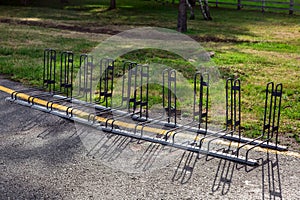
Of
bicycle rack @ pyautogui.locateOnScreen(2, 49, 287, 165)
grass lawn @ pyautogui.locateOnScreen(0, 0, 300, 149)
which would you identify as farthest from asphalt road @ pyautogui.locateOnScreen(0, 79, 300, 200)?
grass lawn @ pyautogui.locateOnScreen(0, 0, 300, 149)

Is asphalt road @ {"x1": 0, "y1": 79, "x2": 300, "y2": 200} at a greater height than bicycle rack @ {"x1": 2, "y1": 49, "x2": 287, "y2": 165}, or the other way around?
bicycle rack @ {"x1": 2, "y1": 49, "x2": 287, "y2": 165}

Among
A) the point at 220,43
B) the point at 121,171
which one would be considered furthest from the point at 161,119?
the point at 220,43

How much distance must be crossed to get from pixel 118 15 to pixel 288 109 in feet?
73.3

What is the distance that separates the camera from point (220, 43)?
1692 centimetres

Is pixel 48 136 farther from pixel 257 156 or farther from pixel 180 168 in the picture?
pixel 257 156

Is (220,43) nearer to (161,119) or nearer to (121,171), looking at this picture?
(161,119)

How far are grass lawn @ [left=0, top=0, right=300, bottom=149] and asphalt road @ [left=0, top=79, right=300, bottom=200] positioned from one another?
131cm

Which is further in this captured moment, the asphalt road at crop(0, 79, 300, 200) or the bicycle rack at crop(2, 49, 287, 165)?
the bicycle rack at crop(2, 49, 287, 165)

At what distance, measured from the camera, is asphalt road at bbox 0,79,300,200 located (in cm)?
490

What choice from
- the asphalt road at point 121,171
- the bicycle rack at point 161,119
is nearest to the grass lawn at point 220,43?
the bicycle rack at point 161,119

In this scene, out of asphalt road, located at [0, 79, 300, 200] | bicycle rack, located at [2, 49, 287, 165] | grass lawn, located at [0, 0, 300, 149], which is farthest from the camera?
grass lawn, located at [0, 0, 300, 149]

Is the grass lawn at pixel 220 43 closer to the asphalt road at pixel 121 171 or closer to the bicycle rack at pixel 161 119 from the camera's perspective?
the bicycle rack at pixel 161 119

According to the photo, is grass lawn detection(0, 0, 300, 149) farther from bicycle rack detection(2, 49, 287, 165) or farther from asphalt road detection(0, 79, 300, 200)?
asphalt road detection(0, 79, 300, 200)

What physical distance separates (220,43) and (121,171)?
12.0 metres
